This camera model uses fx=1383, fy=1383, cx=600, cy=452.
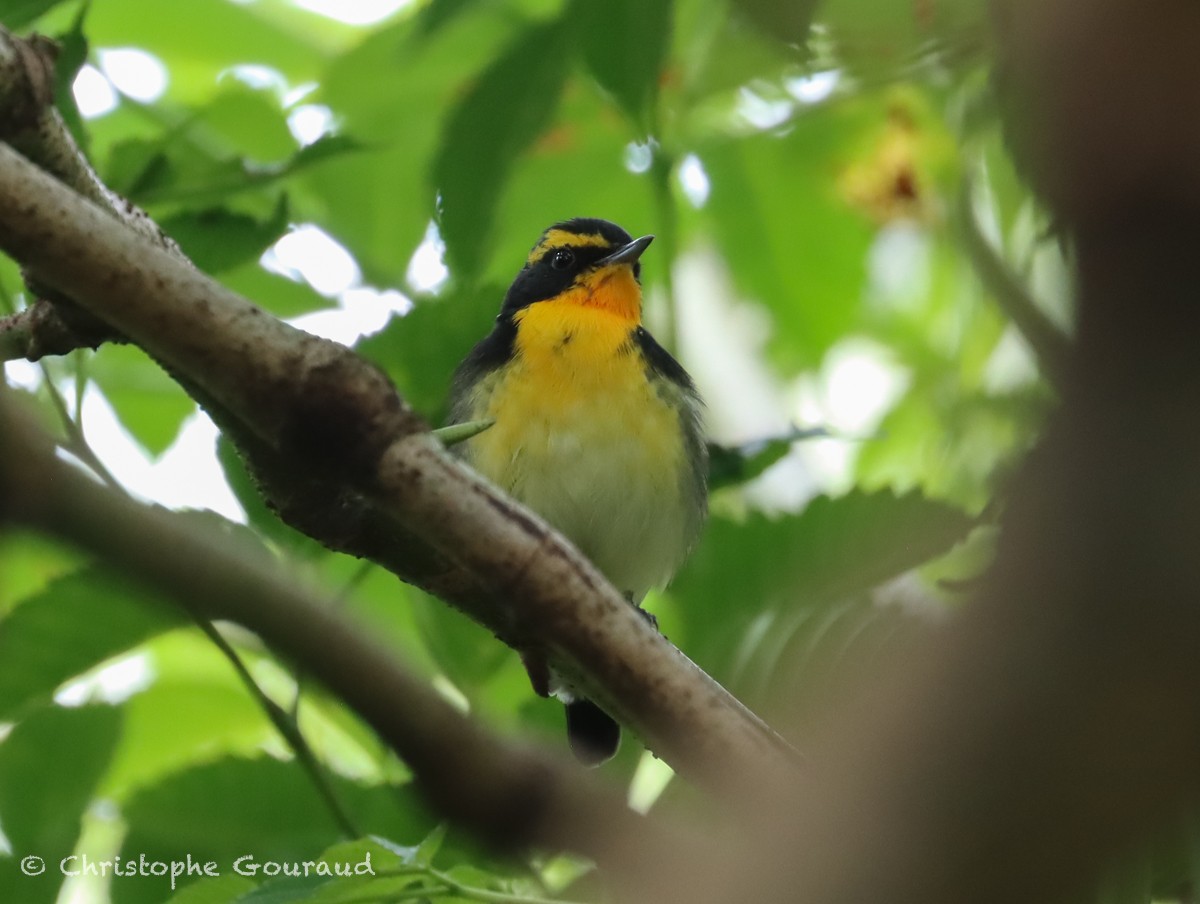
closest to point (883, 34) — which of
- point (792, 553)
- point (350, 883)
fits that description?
point (792, 553)

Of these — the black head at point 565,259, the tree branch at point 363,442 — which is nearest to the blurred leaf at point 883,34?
the tree branch at point 363,442

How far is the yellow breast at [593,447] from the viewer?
14.6 feet

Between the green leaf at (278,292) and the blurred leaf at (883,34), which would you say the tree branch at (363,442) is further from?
the green leaf at (278,292)

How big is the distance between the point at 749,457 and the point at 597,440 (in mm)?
1064

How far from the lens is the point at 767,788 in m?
1.24

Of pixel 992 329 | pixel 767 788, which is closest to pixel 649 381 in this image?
pixel 992 329

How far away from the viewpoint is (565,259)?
17.9ft

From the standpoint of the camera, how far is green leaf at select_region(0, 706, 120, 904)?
9.21ft

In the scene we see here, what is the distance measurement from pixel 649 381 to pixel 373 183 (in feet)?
3.88

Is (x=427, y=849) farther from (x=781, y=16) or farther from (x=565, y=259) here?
(x=565, y=259)

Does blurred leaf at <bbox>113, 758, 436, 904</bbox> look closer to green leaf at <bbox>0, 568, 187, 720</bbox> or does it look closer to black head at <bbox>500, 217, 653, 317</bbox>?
green leaf at <bbox>0, 568, 187, 720</bbox>

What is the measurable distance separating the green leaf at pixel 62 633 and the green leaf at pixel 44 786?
136 mm

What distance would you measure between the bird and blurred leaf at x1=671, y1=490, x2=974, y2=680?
1252mm

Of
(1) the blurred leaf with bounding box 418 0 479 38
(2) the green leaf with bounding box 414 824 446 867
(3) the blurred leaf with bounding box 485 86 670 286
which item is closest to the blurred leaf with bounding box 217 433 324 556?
(1) the blurred leaf with bounding box 418 0 479 38
